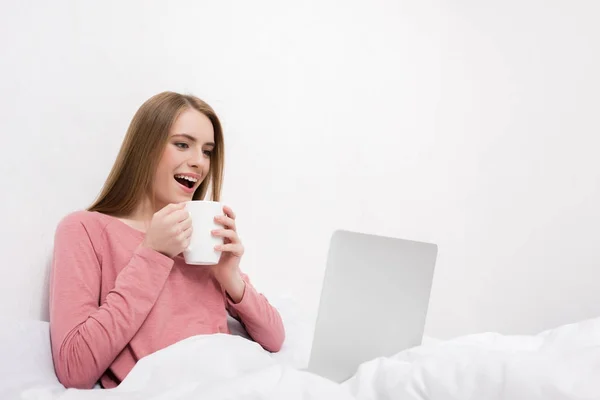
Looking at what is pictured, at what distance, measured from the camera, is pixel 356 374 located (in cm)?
76

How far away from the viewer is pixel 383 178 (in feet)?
6.35

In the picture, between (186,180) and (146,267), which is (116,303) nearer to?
(146,267)

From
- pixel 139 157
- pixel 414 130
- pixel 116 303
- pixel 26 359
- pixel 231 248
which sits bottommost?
pixel 26 359

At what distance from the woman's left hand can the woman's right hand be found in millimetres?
73

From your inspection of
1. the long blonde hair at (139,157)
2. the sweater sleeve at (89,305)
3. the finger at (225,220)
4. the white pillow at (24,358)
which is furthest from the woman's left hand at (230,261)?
the white pillow at (24,358)

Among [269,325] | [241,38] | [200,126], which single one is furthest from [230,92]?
[269,325]

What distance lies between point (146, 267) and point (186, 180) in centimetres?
25

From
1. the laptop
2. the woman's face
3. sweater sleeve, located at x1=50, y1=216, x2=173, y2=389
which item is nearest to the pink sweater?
sweater sleeve, located at x1=50, y1=216, x2=173, y2=389

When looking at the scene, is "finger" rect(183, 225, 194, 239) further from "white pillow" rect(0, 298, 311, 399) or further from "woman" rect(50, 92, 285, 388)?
"white pillow" rect(0, 298, 311, 399)

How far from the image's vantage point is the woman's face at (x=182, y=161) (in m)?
1.17

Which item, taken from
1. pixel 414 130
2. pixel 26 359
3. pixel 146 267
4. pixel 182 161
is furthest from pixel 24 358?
pixel 414 130

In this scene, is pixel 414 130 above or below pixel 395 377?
above

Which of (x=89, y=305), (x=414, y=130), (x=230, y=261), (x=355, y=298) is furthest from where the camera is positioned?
(x=414, y=130)

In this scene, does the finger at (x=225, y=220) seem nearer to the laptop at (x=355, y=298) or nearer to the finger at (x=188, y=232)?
the finger at (x=188, y=232)
